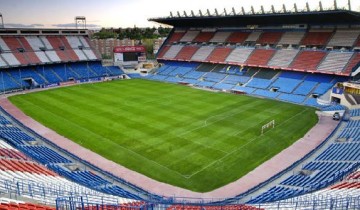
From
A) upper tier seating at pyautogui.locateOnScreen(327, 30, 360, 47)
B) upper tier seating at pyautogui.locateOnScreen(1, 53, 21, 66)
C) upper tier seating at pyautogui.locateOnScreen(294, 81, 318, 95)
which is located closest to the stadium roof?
upper tier seating at pyautogui.locateOnScreen(327, 30, 360, 47)

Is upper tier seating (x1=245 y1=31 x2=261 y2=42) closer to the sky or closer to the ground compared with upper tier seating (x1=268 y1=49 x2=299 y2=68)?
closer to the sky

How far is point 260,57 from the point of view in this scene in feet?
211

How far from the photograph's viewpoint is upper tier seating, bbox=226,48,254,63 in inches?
2619

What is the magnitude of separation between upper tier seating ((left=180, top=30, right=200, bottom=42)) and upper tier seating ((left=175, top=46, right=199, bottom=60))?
10.1 feet

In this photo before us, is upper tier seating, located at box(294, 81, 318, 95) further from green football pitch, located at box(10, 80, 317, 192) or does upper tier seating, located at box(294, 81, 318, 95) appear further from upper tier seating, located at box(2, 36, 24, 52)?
upper tier seating, located at box(2, 36, 24, 52)

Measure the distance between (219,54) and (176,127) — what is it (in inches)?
1500

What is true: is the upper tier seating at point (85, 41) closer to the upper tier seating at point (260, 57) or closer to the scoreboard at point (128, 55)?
the scoreboard at point (128, 55)

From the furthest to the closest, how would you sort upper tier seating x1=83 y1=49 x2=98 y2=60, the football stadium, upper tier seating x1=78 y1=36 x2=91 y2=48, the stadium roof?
upper tier seating x1=78 y1=36 x2=91 y2=48, upper tier seating x1=83 y1=49 x2=98 y2=60, the stadium roof, the football stadium

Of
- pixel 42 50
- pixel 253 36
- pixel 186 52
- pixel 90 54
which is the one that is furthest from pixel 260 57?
pixel 42 50

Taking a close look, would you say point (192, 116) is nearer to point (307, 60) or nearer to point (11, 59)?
point (307, 60)

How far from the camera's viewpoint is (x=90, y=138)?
1336 inches

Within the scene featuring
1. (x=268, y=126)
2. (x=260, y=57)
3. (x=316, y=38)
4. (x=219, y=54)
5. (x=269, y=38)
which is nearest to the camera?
(x=268, y=126)

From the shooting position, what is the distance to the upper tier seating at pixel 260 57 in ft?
207

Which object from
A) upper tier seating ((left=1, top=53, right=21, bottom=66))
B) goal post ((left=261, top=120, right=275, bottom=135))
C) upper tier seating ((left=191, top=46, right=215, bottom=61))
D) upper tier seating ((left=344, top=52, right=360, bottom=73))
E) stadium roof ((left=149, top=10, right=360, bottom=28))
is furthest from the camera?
upper tier seating ((left=191, top=46, right=215, bottom=61))
